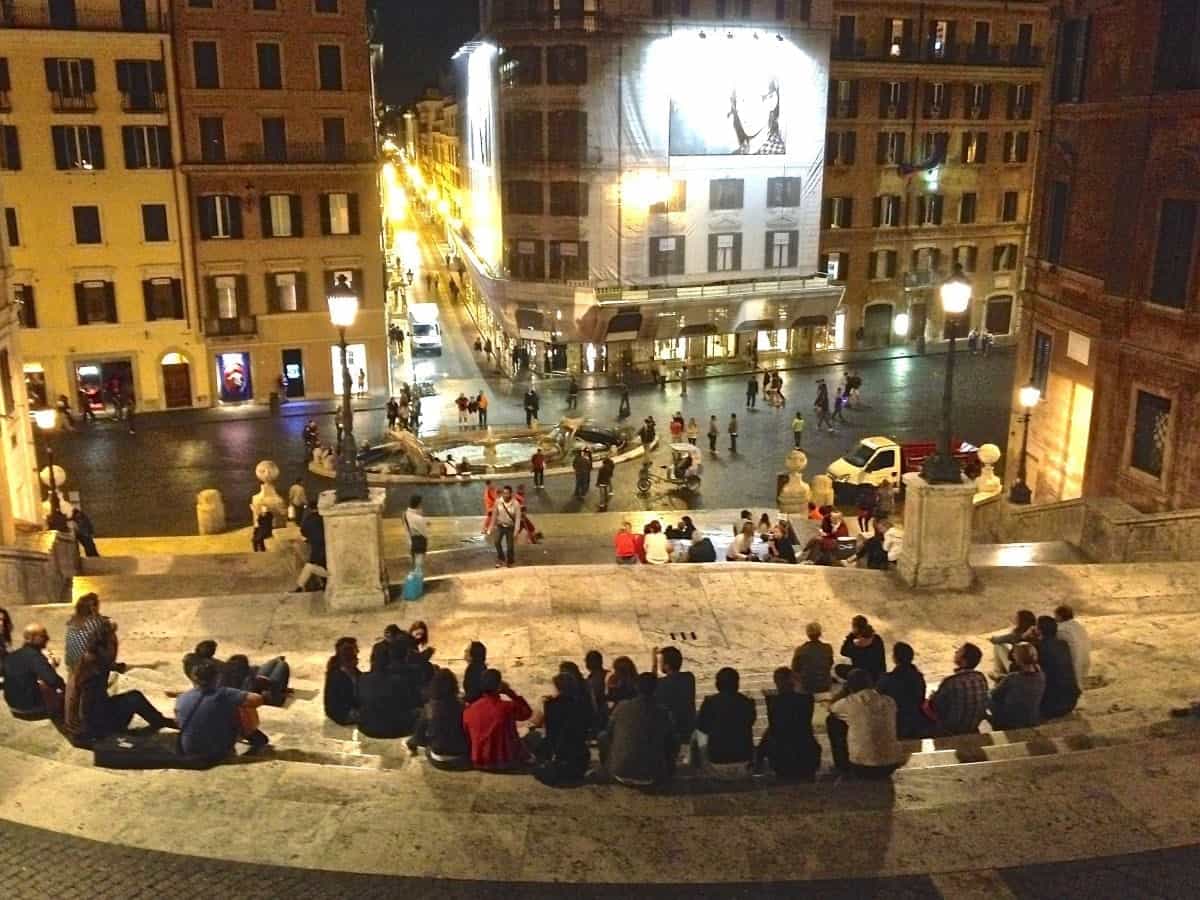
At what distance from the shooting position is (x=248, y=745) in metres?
9.95

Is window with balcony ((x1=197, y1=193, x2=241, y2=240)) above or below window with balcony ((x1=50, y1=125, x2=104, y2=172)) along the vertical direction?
below

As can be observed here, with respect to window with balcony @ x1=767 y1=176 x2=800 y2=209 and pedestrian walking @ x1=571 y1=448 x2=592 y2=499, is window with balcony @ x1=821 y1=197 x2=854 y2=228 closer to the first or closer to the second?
window with balcony @ x1=767 y1=176 x2=800 y2=209

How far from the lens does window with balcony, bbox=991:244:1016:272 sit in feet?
184

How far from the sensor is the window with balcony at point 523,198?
45.2m

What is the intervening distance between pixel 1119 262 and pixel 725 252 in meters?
25.5

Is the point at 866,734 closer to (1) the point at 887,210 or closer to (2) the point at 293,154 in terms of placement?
(2) the point at 293,154

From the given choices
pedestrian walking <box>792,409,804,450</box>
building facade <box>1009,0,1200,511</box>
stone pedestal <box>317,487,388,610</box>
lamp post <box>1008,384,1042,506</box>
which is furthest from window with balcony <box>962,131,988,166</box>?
stone pedestal <box>317,487,388,610</box>

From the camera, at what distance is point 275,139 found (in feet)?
132

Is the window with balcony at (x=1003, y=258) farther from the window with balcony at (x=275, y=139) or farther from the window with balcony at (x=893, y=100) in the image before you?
the window with balcony at (x=275, y=139)

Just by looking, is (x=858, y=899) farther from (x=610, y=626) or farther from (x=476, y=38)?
(x=476, y=38)

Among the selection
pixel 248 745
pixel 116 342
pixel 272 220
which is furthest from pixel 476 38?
pixel 248 745

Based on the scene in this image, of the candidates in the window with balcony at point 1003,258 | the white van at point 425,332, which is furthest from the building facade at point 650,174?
the window with balcony at point 1003,258

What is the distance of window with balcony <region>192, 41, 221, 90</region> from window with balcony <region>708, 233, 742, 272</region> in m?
19.9

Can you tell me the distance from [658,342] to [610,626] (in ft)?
115
